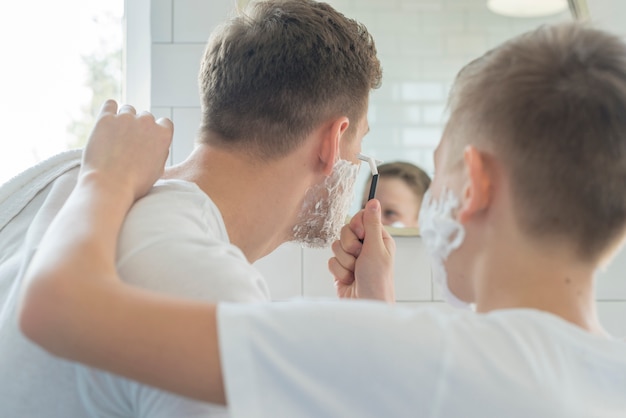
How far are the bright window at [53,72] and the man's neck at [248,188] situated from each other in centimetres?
100

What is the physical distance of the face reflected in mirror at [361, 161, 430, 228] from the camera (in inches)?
74.5

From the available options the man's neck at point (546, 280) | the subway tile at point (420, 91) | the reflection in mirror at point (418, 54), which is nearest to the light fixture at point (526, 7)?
the reflection in mirror at point (418, 54)

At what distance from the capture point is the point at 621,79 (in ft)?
2.41

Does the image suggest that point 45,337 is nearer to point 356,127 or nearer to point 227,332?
point 227,332

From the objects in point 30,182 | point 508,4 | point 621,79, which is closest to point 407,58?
point 508,4

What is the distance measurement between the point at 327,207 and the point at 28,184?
0.48 m

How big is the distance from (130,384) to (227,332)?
0.76 feet

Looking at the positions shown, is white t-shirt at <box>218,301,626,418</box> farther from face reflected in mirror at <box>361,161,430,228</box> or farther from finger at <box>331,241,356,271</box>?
face reflected in mirror at <box>361,161,430,228</box>

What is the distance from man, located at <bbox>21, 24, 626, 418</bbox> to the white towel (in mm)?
270

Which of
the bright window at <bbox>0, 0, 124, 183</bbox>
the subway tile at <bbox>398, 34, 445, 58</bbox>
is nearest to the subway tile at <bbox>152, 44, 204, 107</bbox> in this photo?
the bright window at <bbox>0, 0, 124, 183</bbox>

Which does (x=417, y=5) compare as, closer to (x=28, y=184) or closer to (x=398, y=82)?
(x=398, y=82)

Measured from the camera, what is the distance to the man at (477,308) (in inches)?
24.7

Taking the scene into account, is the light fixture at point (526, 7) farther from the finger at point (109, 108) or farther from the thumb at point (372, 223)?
the finger at point (109, 108)

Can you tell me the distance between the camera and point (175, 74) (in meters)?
1.95
